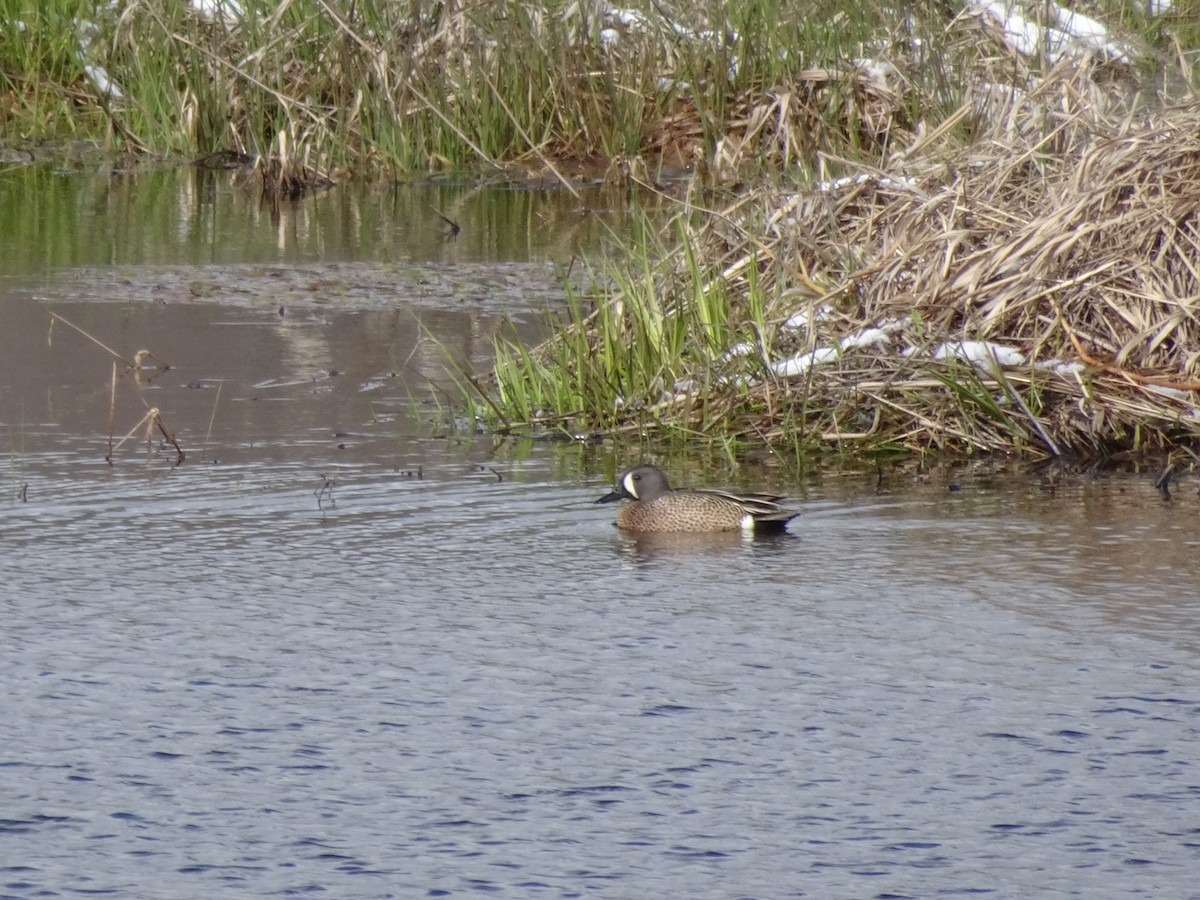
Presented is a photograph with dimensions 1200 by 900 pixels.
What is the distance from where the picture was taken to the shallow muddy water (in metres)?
3.93

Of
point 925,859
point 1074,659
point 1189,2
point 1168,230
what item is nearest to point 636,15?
point 1189,2

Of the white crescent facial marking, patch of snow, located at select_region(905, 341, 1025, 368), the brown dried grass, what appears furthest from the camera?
patch of snow, located at select_region(905, 341, 1025, 368)

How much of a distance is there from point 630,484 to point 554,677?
1789 millimetres

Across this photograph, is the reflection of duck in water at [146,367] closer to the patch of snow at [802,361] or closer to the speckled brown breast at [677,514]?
the patch of snow at [802,361]

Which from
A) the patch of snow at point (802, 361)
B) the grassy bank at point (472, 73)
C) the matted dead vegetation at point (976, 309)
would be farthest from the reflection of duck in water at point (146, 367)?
the grassy bank at point (472, 73)

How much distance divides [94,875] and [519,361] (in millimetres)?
5524

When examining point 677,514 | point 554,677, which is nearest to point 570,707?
point 554,677

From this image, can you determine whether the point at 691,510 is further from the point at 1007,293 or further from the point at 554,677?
the point at 1007,293

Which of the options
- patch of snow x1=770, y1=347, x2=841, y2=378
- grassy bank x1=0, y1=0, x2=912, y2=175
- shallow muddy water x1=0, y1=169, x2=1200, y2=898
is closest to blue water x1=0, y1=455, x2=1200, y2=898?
shallow muddy water x1=0, y1=169, x2=1200, y2=898

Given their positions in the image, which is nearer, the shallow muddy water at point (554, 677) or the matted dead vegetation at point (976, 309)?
the shallow muddy water at point (554, 677)

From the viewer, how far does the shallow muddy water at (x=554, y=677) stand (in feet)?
12.9

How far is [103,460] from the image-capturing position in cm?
753

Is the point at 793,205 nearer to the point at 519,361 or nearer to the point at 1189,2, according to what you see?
the point at 519,361

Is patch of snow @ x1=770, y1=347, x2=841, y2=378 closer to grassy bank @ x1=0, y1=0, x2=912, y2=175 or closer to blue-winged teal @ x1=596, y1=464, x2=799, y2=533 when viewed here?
blue-winged teal @ x1=596, y1=464, x2=799, y2=533
